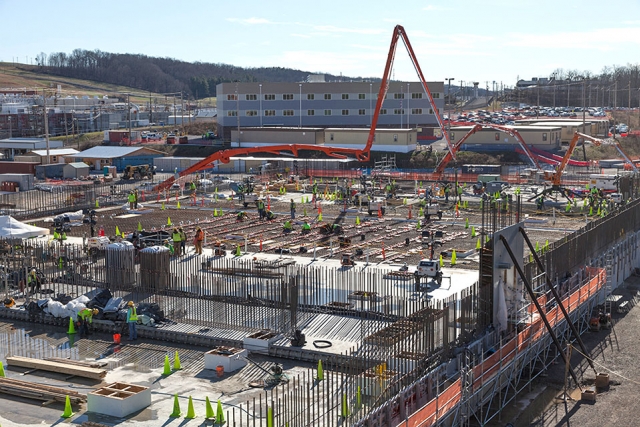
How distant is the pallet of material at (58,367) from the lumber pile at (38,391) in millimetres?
1191

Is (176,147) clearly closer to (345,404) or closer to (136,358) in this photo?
(136,358)

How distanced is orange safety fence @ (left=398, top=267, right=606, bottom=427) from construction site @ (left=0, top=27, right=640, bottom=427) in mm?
51

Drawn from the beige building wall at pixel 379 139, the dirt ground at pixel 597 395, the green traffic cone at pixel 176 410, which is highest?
the beige building wall at pixel 379 139

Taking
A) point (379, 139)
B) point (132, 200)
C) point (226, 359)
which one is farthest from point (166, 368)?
point (379, 139)

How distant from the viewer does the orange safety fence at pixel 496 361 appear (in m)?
17.2

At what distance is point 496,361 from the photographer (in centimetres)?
2044

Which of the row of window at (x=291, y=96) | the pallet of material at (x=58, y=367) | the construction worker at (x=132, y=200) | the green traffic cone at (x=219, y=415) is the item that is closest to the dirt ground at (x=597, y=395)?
the green traffic cone at (x=219, y=415)

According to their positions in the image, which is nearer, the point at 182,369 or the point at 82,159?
the point at 182,369

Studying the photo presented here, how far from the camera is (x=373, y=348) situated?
2092cm

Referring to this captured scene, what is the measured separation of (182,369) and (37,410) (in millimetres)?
4156

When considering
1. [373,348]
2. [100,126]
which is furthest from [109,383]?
[100,126]

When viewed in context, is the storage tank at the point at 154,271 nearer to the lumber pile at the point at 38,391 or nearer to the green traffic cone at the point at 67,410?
the lumber pile at the point at 38,391

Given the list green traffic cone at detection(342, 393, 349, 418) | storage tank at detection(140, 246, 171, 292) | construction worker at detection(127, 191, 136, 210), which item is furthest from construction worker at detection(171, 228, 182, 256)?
green traffic cone at detection(342, 393, 349, 418)

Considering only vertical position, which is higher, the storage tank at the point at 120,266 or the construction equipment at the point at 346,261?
the storage tank at the point at 120,266
